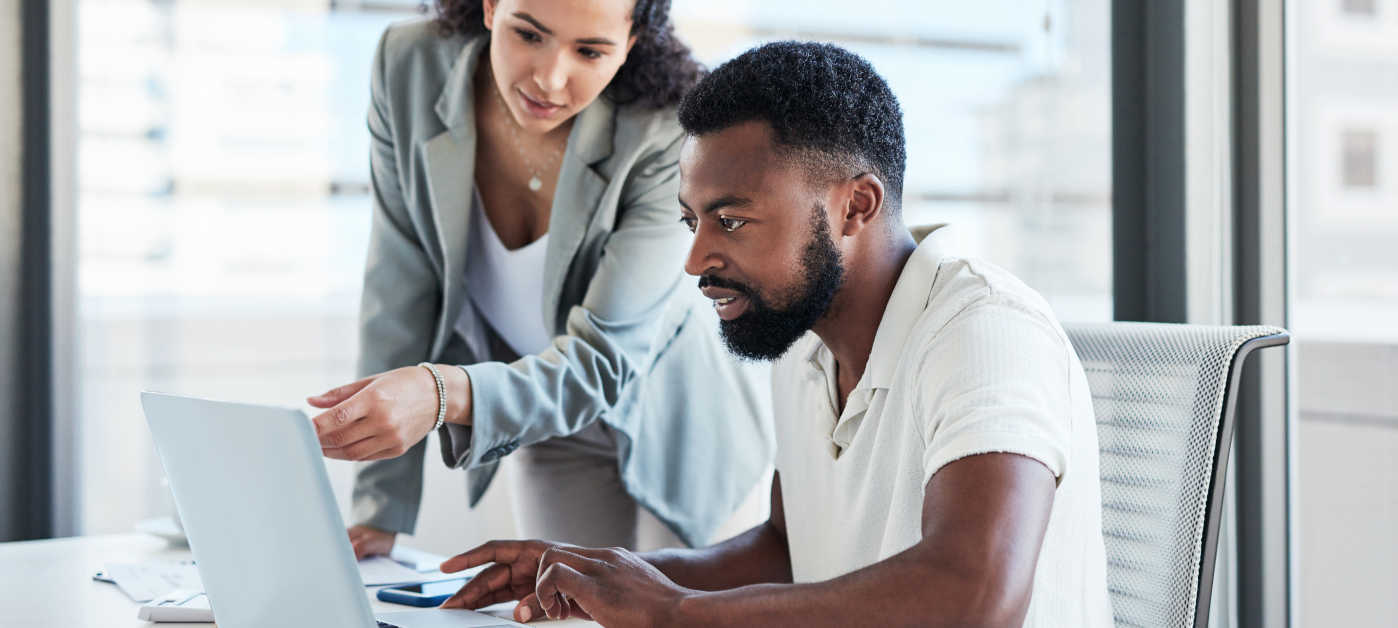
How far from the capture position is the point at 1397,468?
207 cm

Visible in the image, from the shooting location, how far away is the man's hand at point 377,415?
3.83 ft

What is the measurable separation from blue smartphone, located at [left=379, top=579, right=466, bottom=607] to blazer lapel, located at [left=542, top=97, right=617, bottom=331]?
1.67 ft

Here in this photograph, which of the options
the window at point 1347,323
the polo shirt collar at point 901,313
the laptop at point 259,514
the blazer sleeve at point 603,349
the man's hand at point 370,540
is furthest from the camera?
the window at point 1347,323

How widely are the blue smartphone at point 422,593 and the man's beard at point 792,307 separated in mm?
379

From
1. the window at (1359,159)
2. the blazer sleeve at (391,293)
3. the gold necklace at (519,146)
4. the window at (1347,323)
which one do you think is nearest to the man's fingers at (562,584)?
the blazer sleeve at (391,293)

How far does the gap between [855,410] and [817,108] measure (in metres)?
0.29

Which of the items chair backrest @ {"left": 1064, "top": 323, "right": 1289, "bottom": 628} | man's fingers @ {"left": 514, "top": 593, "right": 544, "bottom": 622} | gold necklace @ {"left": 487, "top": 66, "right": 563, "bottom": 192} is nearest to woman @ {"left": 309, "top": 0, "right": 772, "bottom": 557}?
gold necklace @ {"left": 487, "top": 66, "right": 563, "bottom": 192}

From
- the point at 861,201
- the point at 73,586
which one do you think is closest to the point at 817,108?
the point at 861,201

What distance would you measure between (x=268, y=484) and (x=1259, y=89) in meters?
1.72

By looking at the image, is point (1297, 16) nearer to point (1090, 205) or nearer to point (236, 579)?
point (1090, 205)

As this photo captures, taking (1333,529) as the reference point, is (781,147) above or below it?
above

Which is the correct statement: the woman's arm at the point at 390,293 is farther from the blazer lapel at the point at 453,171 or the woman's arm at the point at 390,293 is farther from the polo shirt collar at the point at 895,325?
the polo shirt collar at the point at 895,325

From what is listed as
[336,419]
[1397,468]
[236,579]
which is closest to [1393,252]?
[1397,468]

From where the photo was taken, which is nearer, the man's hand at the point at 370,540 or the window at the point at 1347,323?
the man's hand at the point at 370,540
